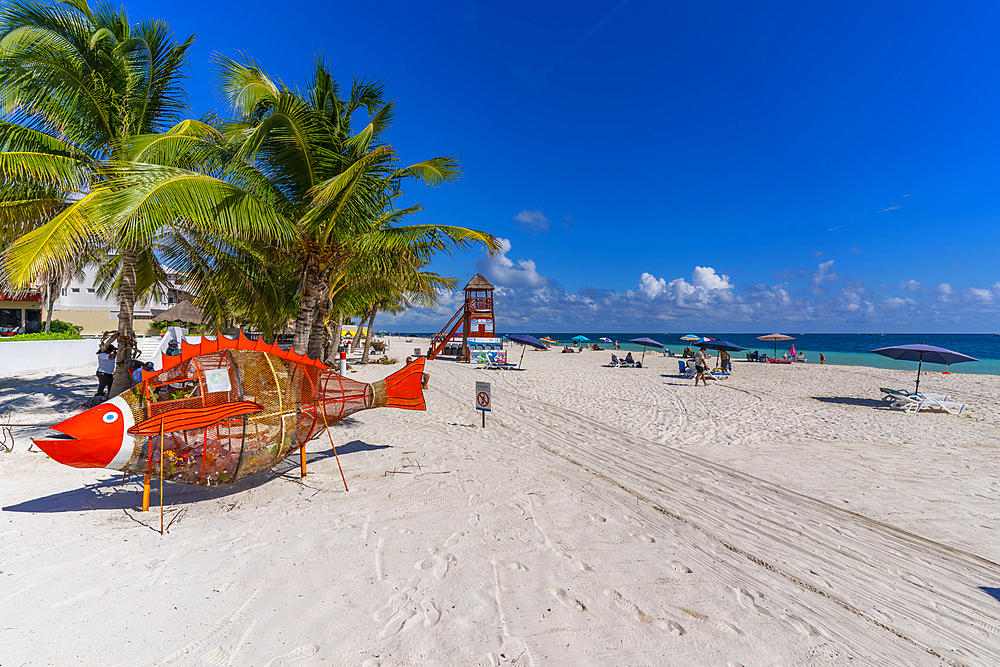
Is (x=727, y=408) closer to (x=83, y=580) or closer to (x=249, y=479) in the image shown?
(x=249, y=479)

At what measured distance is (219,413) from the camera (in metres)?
4.35

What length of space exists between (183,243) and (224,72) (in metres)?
3.63

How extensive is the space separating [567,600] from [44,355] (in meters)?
20.3

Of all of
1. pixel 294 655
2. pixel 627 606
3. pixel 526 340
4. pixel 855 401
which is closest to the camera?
pixel 294 655

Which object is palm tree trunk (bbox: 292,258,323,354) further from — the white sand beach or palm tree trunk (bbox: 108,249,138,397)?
palm tree trunk (bbox: 108,249,138,397)

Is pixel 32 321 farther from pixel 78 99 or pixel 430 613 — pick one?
pixel 430 613

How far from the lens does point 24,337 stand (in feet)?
48.8

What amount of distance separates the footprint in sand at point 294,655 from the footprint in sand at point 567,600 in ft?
5.74

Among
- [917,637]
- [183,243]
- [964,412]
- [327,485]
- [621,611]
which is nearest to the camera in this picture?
[917,637]

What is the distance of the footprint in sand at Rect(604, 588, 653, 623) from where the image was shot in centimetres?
298

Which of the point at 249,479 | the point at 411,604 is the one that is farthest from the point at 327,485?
the point at 411,604

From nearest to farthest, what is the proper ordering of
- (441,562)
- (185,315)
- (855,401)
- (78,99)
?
(441,562) < (78,99) < (855,401) < (185,315)

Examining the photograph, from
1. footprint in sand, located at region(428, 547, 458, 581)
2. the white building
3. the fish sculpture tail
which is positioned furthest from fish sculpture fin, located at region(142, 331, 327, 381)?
the white building

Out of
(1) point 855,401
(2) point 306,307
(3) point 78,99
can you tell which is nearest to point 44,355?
(3) point 78,99
